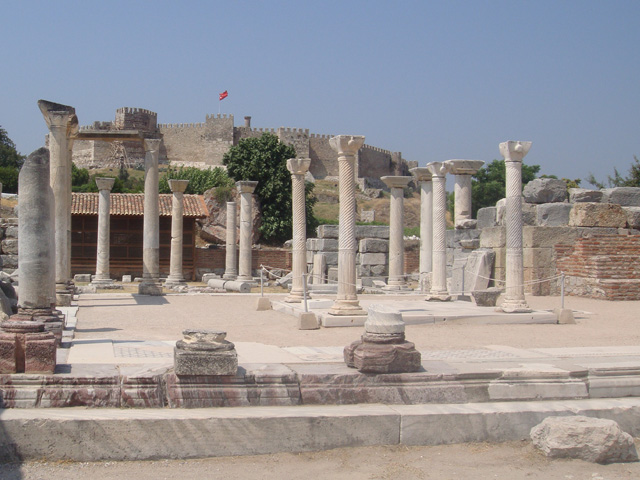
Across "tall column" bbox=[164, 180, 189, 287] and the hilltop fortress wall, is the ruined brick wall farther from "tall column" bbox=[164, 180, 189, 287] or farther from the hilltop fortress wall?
the hilltop fortress wall

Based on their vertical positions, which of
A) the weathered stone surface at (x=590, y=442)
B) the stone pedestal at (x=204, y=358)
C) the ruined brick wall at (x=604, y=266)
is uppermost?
the ruined brick wall at (x=604, y=266)

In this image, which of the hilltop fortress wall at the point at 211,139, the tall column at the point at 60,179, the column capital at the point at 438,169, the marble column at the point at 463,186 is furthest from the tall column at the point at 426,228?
the hilltop fortress wall at the point at 211,139

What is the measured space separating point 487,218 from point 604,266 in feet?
13.9

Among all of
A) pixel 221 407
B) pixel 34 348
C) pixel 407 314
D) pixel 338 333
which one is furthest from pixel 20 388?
pixel 407 314

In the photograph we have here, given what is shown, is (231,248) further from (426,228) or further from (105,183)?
(426,228)

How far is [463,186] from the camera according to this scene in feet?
66.6

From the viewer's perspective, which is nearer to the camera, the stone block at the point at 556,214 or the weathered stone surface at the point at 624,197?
the stone block at the point at 556,214

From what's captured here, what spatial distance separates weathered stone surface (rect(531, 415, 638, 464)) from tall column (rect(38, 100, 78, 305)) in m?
11.9

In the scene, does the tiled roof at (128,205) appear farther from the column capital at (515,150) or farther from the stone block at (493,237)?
the column capital at (515,150)

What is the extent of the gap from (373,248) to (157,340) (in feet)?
55.0

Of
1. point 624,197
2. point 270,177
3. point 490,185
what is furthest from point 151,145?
point 490,185

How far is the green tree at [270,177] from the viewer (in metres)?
44.1

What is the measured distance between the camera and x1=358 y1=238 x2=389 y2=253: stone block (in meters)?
26.4

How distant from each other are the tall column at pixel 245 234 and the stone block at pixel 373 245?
4045mm
